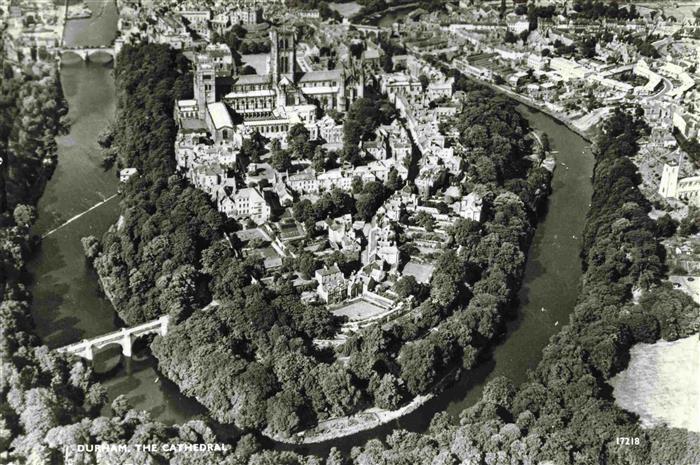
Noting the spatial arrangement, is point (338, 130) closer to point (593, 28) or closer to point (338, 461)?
point (338, 461)

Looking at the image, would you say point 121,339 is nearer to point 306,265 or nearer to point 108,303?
point 108,303

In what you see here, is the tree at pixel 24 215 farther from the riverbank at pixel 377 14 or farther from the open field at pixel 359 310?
the riverbank at pixel 377 14

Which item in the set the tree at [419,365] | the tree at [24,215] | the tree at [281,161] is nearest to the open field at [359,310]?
the tree at [419,365]

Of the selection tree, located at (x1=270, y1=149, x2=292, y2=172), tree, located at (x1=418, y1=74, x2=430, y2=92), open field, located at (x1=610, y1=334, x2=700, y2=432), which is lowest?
open field, located at (x1=610, y1=334, x2=700, y2=432)

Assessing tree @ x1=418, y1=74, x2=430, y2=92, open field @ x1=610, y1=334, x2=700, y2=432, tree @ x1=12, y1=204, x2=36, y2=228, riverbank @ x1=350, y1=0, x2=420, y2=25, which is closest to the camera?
open field @ x1=610, y1=334, x2=700, y2=432

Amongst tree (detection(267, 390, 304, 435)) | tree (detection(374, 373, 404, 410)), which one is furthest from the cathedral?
tree (detection(267, 390, 304, 435))

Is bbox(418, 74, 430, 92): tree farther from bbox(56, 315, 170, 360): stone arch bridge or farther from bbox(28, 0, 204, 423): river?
bbox(56, 315, 170, 360): stone arch bridge
